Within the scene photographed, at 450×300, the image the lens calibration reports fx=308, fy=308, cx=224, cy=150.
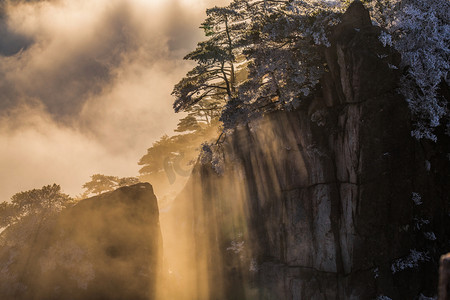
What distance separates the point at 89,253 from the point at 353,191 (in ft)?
55.9

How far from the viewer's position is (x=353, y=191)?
598 inches

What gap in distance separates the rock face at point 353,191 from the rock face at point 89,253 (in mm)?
7775

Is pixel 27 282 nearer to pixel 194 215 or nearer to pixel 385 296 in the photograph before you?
pixel 194 215

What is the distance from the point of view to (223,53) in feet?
75.3

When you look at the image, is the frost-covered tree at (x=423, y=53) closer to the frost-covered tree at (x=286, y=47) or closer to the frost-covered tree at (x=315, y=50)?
the frost-covered tree at (x=315, y=50)

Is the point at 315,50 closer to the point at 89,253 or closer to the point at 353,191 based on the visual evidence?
the point at 353,191

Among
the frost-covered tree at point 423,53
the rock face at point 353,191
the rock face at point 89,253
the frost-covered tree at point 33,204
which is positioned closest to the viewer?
the frost-covered tree at point 423,53

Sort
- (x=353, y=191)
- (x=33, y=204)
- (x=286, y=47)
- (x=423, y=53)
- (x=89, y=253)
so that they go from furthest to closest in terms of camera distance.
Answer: (x=33, y=204)
(x=89, y=253)
(x=286, y=47)
(x=353, y=191)
(x=423, y=53)

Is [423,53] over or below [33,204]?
over

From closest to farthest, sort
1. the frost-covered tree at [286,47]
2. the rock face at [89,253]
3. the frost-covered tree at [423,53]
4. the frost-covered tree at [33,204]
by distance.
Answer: the frost-covered tree at [423,53] → the frost-covered tree at [286,47] → the rock face at [89,253] → the frost-covered tree at [33,204]

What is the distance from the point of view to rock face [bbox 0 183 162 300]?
20000 millimetres

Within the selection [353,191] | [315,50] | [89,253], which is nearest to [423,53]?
[315,50]

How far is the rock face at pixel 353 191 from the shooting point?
14477 millimetres

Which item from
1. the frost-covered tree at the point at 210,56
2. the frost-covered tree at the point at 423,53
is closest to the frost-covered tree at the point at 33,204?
the frost-covered tree at the point at 210,56
